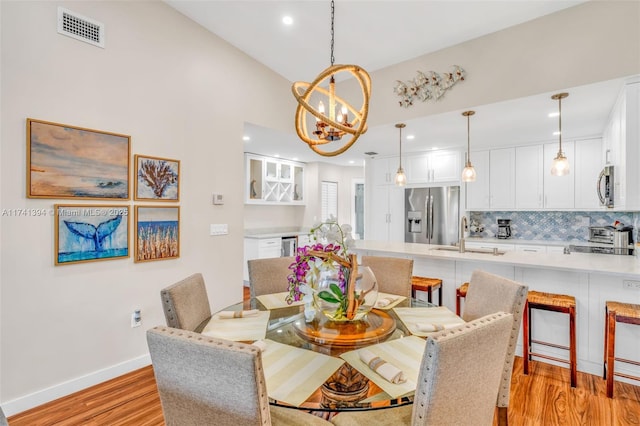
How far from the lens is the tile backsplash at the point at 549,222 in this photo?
435 cm

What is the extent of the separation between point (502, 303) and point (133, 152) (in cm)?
289

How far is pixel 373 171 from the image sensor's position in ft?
19.3

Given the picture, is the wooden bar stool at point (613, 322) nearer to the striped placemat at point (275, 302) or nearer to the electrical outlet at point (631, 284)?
the electrical outlet at point (631, 284)

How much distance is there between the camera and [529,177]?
15.2ft

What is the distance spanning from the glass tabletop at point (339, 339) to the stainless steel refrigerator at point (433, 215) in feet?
10.9

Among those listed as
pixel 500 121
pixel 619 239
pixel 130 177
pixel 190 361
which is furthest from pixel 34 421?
pixel 619 239

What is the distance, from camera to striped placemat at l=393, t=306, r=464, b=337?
160 cm

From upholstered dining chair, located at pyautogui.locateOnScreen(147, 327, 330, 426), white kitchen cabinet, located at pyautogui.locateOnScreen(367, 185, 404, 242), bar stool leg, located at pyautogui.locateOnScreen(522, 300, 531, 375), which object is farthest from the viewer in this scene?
white kitchen cabinet, located at pyautogui.locateOnScreen(367, 185, 404, 242)

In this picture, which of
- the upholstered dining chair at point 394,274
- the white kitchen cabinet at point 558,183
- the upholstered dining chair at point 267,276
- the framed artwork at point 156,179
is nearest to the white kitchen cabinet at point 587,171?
the white kitchen cabinet at point 558,183

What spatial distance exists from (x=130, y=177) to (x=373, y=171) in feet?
13.6

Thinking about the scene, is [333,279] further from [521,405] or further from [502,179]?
[502,179]

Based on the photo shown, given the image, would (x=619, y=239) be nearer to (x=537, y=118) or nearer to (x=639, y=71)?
(x=537, y=118)

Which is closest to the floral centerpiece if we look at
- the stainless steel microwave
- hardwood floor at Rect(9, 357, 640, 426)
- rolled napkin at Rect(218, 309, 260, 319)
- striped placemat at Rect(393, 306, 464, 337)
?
striped placemat at Rect(393, 306, 464, 337)

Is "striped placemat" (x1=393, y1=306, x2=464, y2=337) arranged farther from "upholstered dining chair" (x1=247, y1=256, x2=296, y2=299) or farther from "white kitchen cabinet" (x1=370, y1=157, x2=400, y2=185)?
"white kitchen cabinet" (x1=370, y1=157, x2=400, y2=185)
